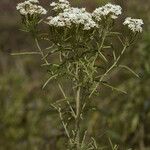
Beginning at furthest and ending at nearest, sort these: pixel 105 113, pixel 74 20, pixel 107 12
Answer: pixel 105 113 → pixel 107 12 → pixel 74 20

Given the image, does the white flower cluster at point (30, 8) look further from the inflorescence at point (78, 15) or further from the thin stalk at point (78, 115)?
the thin stalk at point (78, 115)

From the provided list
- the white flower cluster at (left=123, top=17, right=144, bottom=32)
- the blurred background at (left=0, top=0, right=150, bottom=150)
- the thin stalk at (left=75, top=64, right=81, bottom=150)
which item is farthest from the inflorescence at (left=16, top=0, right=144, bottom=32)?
the blurred background at (left=0, top=0, right=150, bottom=150)

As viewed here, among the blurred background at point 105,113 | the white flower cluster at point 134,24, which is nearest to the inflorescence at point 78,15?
the white flower cluster at point 134,24

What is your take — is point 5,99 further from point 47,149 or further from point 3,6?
point 3,6

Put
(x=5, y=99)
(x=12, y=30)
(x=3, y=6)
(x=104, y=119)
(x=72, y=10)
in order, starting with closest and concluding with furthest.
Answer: (x=72, y=10) < (x=104, y=119) < (x=5, y=99) < (x=3, y=6) < (x=12, y=30)

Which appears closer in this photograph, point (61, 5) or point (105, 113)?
point (61, 5)

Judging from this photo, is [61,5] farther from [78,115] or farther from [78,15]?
[78,115]

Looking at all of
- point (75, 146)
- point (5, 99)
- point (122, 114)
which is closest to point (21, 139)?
point (5, 99)

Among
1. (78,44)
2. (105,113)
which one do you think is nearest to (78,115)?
(78,44)
